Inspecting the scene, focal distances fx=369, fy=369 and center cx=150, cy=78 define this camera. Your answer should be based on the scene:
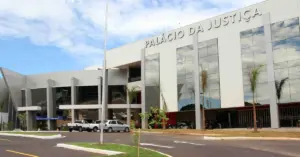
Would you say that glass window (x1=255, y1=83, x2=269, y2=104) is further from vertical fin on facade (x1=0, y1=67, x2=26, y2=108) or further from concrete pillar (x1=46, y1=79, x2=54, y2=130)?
vertical fin on facade (x1=0, y1=67, x2=26, y2=108)

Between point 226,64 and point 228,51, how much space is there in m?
1.49

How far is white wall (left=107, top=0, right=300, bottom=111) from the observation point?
37.3 m

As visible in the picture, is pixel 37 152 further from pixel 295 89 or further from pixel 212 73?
pixel 212 73

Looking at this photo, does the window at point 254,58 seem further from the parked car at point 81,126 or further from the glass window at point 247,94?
the parked car at point 81,126

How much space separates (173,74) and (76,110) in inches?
841

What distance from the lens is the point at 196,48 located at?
45.8 metres

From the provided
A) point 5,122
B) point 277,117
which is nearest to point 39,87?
point 5,122

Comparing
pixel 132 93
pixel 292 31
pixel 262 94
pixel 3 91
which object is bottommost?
pixel 262 94

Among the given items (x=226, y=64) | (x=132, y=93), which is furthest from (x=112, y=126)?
(x=226, y=64)

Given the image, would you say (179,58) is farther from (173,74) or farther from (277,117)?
(277,117)

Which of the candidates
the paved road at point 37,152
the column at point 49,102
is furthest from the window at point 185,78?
the column at point 49,102

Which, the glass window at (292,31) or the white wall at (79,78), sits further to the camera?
the white wall at (79,78)

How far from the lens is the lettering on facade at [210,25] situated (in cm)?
3996

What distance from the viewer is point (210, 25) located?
44.3m
